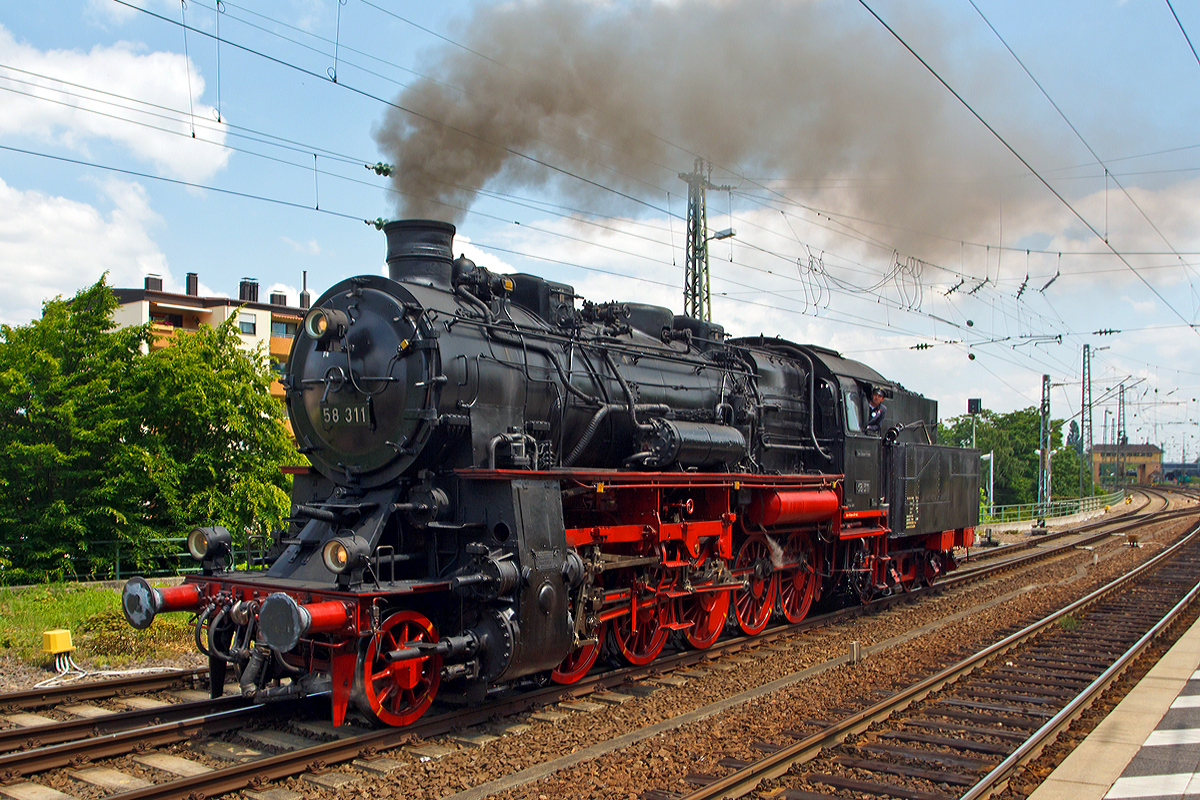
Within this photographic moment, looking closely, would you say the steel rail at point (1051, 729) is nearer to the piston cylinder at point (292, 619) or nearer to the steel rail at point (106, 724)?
the piston cylinder at point (292, 619)

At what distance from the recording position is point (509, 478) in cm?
700

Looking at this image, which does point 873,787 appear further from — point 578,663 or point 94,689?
point 94,689

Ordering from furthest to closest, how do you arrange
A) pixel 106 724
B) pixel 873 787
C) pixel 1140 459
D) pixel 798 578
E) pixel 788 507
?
pixel 1140 459, pixel 798 578, pixel 788 507, pixel 106 724, pixel 873 787

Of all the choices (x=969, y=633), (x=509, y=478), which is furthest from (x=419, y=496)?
(x=969, y=633)

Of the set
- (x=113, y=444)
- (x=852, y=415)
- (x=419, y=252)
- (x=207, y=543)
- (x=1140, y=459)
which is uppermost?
(x=419, y=252)

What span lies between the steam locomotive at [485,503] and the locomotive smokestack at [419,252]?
2cm

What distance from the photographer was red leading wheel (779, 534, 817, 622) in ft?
39.1

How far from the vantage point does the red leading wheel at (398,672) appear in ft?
20.7

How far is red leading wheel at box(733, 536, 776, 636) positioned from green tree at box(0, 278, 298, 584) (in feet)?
30.0

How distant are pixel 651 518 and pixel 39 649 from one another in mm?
6862

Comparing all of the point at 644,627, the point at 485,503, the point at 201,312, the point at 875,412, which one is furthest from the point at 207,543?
the point at 201,312

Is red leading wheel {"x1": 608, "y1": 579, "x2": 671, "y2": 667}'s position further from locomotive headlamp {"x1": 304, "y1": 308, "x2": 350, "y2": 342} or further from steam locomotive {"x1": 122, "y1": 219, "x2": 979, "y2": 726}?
locomotive headlamp {"x1": 304, "y1": 308, "x2": 350, "y2": 342}

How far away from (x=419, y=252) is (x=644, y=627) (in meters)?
4.65

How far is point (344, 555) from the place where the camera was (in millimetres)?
6332
